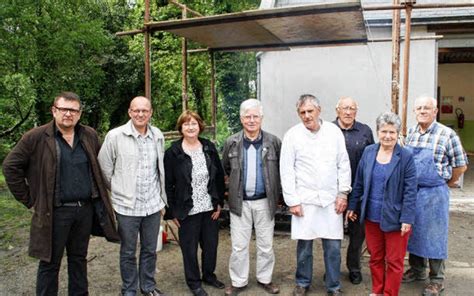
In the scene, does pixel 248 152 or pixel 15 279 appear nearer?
pixel 248 152

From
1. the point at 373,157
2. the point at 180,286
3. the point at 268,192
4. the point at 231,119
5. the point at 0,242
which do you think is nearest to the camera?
the point at 373,157

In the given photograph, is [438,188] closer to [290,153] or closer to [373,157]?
[373,157]

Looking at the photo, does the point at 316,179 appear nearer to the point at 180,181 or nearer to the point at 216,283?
the point at 180,181

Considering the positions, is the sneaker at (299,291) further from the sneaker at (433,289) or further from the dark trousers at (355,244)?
the sneaker at (433,289)

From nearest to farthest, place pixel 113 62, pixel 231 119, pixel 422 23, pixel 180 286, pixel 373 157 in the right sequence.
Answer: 1. pixel 373 157
2. pixel 180 286
3. pixel 422 23
4. pixel 231 119
5. pixel 113 62

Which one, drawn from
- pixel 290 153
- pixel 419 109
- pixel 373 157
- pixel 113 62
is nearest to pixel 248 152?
pixel 290 153

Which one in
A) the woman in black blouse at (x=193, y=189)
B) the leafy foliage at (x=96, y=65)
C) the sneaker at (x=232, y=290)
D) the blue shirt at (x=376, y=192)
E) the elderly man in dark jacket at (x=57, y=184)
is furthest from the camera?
the leafy foliage at (x=96, y=65)

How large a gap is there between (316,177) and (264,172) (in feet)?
1.49

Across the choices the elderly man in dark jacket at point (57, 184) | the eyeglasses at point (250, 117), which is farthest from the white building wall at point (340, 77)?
the elderly man in dark jacket at point (57, 184)

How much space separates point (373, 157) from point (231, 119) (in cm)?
858

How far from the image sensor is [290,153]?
3.63 m

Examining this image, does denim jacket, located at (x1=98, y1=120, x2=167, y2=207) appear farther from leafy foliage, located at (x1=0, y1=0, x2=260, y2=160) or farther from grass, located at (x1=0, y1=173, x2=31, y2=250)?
leafy foliage, located at (x1=0, y1=0, x2=260, y2=160)

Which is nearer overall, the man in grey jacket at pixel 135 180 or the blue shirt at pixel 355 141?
the man in grey jacket at pixel 135 180

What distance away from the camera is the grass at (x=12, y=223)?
5.69 metres
